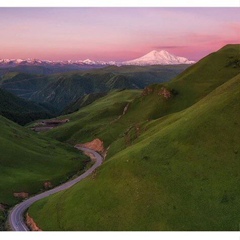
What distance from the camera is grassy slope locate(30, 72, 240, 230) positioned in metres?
80.6

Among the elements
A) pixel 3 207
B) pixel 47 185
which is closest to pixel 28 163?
pixel 47 185

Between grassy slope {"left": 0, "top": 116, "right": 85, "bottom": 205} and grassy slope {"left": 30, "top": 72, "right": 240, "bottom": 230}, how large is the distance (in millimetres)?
25975

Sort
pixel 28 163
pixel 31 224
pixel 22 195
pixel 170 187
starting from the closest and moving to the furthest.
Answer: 1. pixel 170 187
2. pixel 31 224
3. pixel 22 195
4. pixel 28 163

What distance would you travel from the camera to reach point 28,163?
16012cm

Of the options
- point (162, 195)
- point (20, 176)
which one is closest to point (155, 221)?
point (162, 195)

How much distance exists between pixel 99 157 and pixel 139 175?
100 metres

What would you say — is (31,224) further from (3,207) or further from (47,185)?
(47,185)

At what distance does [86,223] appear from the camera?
86625mm

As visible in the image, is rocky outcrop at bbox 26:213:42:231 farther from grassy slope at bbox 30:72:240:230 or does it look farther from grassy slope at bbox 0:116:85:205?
grassy slope at bbox 0:116:85:205

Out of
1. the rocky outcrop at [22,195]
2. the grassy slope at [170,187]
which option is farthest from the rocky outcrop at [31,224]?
the rocky outcrop at [22,195]

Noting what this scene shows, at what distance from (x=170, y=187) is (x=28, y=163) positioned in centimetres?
8970

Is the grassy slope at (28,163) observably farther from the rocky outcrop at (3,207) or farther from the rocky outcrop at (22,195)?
the rocky outcrop at (3,207)

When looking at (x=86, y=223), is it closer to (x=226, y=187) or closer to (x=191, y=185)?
(x=191, y=185)

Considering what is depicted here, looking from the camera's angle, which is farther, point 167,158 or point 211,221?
point 167,158
